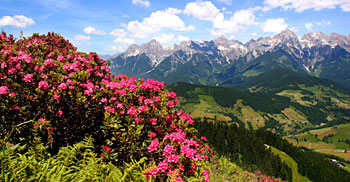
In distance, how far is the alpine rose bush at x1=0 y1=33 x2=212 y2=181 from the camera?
6.01m

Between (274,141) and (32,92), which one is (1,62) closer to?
(32,92)

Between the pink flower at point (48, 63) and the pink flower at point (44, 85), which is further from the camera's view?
the pink flower at point (48, 63)

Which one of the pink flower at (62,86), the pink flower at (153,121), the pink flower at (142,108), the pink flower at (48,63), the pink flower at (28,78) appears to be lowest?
the pink flower at (153,121)

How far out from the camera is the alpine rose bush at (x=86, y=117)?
601cm

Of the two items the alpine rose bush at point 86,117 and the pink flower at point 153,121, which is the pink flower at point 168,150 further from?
the pink flower at point 153,121

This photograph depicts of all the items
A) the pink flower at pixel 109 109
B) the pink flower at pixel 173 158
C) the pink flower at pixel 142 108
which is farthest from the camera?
the pink flower at pixel 142 108

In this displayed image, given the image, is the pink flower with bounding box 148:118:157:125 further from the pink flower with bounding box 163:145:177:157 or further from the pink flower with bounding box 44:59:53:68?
the pink flower with bounding box 44:59:53:68

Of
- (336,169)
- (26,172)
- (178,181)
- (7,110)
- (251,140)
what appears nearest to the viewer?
(26,172)

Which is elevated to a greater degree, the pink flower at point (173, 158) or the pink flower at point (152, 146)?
the pink flower at point (152, 146)

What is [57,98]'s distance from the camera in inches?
244

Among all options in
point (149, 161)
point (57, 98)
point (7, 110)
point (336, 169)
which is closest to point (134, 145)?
point (149, 161)

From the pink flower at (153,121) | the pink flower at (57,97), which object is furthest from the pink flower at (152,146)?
the pink flower at (57,97)

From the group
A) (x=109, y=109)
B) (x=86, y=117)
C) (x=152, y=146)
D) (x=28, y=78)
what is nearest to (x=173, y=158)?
(x=152, y=146)

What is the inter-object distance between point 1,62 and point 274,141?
5950 inches
